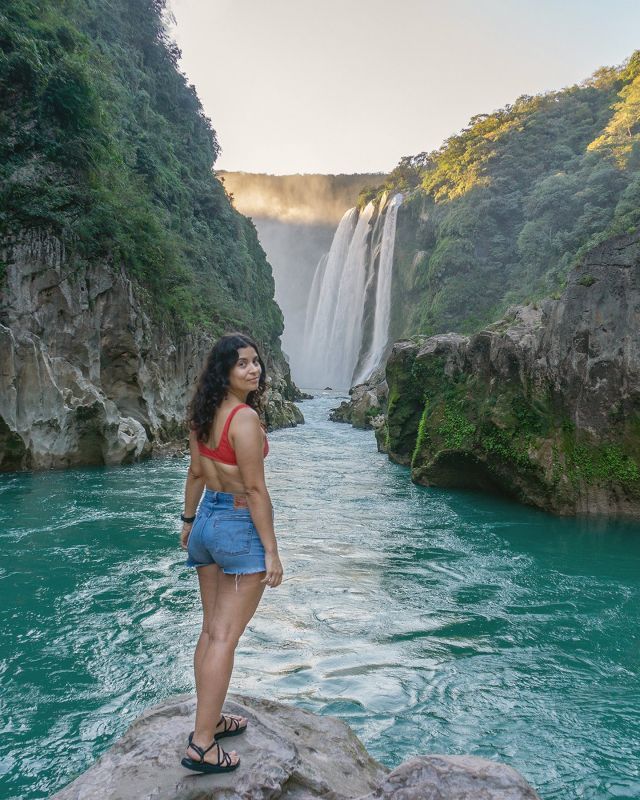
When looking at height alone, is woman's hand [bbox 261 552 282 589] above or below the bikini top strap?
below

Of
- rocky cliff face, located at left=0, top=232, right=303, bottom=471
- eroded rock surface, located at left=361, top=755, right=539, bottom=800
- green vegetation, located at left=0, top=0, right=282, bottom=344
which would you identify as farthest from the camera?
green vegetation, located at left=0, top=0, right=282, bottom=344

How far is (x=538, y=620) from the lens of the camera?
5535 mm

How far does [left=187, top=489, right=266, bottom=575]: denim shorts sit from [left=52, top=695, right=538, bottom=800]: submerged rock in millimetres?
704

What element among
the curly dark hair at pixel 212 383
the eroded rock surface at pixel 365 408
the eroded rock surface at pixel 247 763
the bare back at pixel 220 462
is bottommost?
the eroded rock surface at pixel 365 408

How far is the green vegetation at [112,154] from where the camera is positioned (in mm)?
14109

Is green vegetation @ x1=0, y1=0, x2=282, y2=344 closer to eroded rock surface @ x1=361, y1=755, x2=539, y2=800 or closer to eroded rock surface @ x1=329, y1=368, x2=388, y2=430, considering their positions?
eroded rock surface @ x1=329, y1=368, x2=388, y2=430

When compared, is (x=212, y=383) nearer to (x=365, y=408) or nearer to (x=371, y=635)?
(x=371, y=635)

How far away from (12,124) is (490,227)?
107ft

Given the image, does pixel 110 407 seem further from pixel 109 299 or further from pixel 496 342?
pixel 496 342

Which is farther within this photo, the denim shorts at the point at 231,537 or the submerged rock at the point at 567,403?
the submerged rock at the point at 567,403

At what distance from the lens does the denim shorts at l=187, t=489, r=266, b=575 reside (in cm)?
254

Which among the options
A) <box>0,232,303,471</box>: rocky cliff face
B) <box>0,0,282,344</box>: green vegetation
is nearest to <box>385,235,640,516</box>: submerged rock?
<box>0,232,303,471</box>: rocky cliff face

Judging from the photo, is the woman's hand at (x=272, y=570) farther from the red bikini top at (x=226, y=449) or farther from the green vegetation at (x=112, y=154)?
the green vegetation at (x=112, y=154)

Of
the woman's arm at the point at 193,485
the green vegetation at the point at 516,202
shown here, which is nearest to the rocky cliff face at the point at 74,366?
the woman's arm at the point at 193,485
